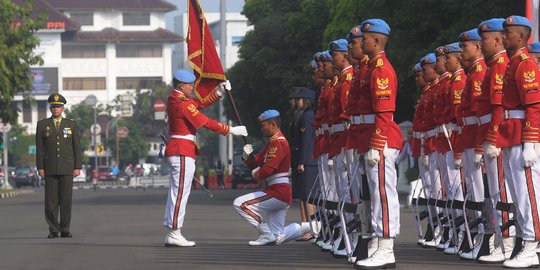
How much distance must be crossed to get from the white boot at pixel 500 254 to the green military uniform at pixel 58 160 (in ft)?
25.2

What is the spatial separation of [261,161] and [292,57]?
42.9 metres

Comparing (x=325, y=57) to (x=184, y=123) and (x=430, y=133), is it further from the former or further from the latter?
(x=184, y=123)

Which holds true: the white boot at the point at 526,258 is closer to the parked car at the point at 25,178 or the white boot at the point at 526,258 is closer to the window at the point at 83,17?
the parked car at the point at 25,178

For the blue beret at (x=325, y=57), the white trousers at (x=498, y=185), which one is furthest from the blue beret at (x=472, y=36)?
the blue beret at (x=325, y=57)

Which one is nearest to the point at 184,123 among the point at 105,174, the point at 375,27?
the point at 375,27

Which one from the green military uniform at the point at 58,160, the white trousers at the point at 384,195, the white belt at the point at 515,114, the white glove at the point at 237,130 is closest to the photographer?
the white trousers at the point at 384,195

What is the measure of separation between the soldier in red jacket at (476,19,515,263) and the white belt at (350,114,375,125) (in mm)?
1088

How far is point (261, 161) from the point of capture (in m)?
17.6

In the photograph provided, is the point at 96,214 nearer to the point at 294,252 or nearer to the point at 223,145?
the point at 294,252

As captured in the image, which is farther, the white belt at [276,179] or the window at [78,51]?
the window at [78,51]

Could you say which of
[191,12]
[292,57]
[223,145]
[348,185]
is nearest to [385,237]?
[348,185]

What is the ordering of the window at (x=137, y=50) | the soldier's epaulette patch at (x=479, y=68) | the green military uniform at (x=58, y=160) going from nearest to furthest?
the soldier's epaulette patch at (x=479, y=68) → the green military uniform at (x=58, y=160) → the window at (x=137, y=50)

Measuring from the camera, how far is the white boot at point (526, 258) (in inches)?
501

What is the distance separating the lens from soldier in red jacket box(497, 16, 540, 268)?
41.3 ft
